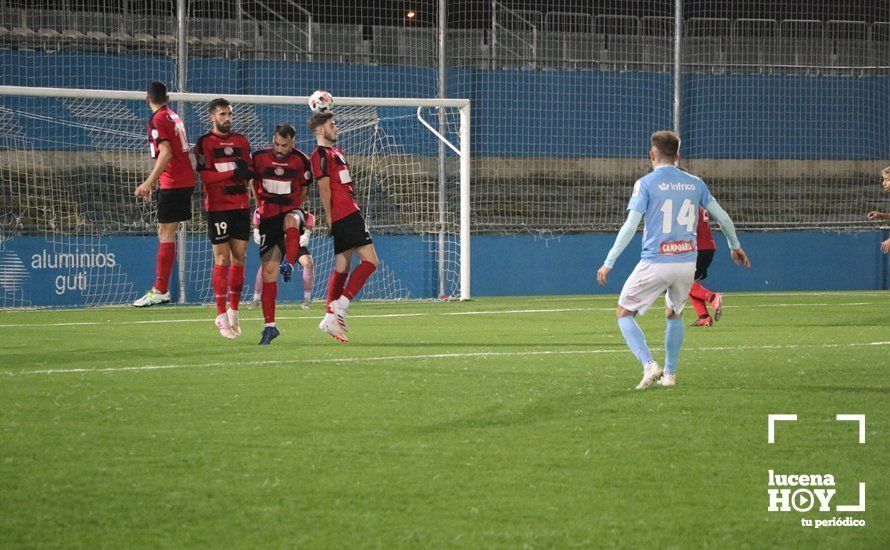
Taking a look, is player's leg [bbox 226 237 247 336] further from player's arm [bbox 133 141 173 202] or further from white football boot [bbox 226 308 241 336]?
player's arm [bbox 133 141 173 202]

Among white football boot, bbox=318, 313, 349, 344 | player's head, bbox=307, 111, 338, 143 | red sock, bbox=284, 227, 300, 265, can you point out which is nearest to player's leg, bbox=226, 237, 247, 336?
red sock, bbox=284, 227, 300, 265

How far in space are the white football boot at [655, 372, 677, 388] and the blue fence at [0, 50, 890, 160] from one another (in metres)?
12.4

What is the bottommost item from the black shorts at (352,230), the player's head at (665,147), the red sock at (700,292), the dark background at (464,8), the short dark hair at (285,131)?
the red sock at (700,292)

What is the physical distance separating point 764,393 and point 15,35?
56.4ft

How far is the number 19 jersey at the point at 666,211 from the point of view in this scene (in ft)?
24.4

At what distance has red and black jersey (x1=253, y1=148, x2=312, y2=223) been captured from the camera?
10.7 m

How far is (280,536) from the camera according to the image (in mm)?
3920

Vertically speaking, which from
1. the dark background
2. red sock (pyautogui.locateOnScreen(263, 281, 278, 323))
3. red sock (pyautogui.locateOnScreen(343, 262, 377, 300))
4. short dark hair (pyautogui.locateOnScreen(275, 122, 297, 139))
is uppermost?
the dark background

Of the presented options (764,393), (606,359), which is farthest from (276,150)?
(764,393)

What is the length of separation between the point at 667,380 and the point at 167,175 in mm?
5793

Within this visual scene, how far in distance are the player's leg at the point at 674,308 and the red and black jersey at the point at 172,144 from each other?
17.7 ft

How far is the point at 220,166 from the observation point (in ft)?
34.8

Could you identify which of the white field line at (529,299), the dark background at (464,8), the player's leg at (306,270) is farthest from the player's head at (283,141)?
the dark background at (464,8)

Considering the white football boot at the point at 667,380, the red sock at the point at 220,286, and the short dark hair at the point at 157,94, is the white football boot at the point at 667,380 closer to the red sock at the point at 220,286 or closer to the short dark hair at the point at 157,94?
the red sock at the point at 220,286
